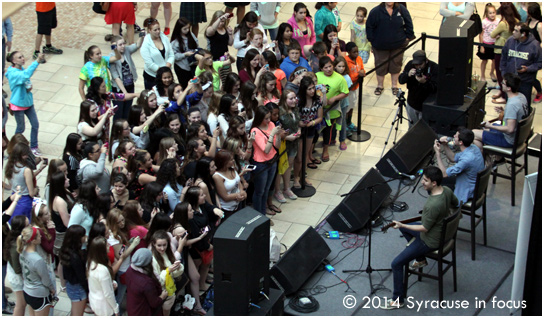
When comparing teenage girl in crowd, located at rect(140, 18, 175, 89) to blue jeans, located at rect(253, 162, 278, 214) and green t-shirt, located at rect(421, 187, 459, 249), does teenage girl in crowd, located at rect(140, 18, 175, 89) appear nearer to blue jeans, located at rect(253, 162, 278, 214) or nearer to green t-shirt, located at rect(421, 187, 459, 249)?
blue jeans, located at rect(253, 162, 278, 214)

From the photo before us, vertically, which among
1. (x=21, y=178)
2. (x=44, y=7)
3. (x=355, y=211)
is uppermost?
(x=44, y=7)

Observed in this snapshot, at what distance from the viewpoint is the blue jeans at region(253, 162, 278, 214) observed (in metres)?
9.33

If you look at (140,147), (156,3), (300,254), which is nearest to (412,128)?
(300,254)

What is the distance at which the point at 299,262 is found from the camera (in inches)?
336

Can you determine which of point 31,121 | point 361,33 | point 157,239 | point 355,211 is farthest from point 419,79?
point 31,121

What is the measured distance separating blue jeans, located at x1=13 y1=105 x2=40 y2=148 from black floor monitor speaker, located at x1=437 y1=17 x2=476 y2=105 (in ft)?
17.2

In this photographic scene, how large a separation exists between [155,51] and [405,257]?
4679 millimetres

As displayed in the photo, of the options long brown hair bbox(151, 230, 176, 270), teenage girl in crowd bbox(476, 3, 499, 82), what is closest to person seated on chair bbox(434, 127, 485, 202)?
long brown hair bbox(151, 230, 176, 270)

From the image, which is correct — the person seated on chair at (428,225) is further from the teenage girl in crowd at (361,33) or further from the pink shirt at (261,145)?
the teenage girl in crowd at (361,33)

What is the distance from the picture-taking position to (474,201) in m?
8.62

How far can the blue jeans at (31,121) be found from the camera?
34.1 ft

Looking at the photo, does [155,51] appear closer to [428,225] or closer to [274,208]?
[274,208]

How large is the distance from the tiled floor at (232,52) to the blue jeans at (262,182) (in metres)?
0.42

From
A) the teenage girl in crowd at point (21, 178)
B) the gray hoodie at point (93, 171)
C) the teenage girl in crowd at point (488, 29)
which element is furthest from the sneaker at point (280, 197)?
the teenage girl in crowd at point (488, 29)
